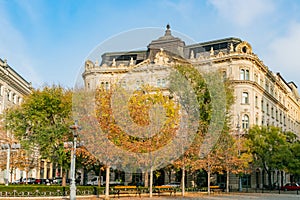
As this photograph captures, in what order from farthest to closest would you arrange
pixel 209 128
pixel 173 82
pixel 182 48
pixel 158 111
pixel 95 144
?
pixel 182 48
pixel 173 82
pixel 209 128
pixel 158 111
pixel 95 144

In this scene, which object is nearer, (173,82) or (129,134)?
(129,134)

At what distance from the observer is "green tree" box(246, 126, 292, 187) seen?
5603 centimetres

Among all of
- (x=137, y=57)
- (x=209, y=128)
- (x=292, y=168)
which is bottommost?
(x=292, y=168)

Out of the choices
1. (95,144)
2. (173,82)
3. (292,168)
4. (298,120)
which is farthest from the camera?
(298,120)

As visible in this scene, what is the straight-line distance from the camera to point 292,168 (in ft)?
185

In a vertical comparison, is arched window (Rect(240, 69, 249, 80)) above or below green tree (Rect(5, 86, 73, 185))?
above

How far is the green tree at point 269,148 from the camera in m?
56.0

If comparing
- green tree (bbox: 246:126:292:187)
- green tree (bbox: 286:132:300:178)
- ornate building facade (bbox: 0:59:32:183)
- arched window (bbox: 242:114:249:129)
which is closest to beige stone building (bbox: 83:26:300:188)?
arched window (bbox: 242:114:249:129)

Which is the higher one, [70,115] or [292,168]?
→ [70,115]

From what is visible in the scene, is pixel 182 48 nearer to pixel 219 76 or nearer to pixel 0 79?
pixel 219 76

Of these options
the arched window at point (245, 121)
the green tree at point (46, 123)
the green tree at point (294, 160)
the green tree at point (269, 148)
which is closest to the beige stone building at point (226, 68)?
the arched window at point (245, 121)

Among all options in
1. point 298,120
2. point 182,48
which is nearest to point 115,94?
point 182,48

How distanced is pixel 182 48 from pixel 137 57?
8.44 m

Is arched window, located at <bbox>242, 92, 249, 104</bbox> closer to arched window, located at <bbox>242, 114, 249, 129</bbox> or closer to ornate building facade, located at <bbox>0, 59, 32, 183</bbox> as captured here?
arched window, located at <bbox>242, 114, 249, 129</bbox>
